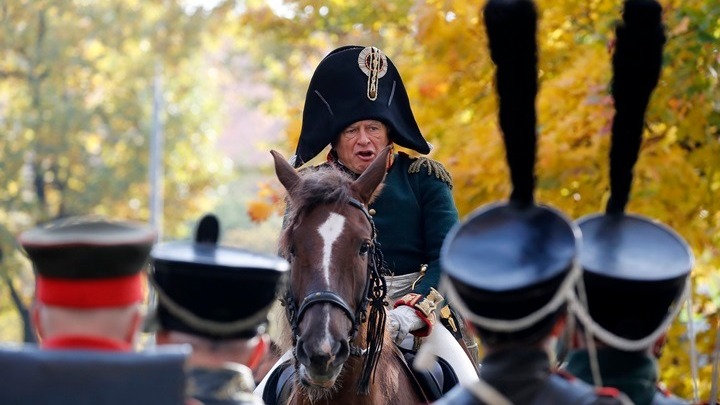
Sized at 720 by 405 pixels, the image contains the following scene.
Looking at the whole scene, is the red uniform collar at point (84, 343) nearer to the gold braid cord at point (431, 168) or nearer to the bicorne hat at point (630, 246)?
the bicorne hat at point (630, 246)

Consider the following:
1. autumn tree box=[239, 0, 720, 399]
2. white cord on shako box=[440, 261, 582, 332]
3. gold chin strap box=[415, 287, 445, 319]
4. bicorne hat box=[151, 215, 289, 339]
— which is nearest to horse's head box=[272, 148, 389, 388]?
gold chin strap box=[415, 287, 445, 319]

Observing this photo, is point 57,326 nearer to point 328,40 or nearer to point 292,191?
point 292,191

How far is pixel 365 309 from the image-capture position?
7293mm

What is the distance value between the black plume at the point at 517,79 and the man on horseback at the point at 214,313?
2.72ft

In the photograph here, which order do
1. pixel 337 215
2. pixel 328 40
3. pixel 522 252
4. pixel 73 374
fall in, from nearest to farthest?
pixel 73 374
pixel 522 252
pixel 337 215
pixel 328 40

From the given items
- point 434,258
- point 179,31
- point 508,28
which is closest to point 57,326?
point 508,28

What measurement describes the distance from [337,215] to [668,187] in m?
4.31

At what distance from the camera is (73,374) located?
446cm

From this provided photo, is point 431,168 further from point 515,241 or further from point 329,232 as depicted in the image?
point 515,241

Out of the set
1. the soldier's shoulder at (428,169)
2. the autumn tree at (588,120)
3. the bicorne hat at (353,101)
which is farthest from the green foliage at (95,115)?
the soldier's shoulder at (428,169)

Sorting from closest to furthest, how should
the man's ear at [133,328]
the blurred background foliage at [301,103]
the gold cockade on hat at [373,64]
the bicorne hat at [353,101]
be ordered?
the man's ear at [133,328] → the bicorne hat at [353,101] → the gold cockade on hat at [373,64] → the blurred background foliage at [301,103]

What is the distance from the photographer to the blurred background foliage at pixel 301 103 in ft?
36.4

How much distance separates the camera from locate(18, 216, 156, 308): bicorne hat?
182 inches

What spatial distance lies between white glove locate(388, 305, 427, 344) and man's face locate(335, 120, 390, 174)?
3.35ft
